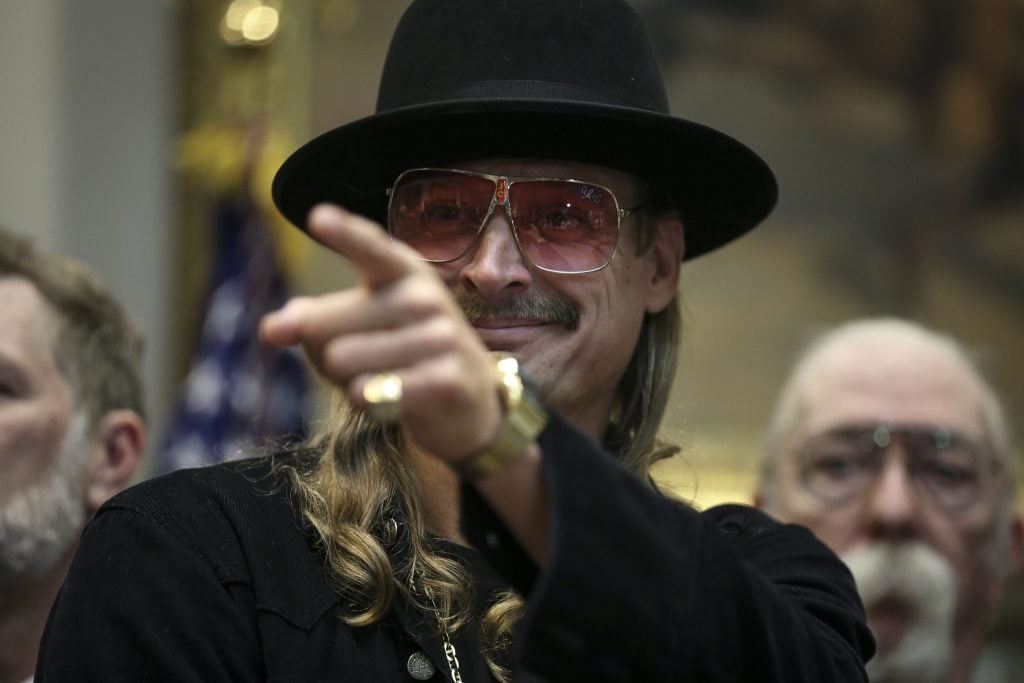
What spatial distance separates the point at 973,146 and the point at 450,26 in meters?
4.71

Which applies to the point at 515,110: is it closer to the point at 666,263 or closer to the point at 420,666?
the point at 666,263

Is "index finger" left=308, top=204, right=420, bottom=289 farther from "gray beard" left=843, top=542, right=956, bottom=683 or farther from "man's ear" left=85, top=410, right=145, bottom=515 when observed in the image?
"gray beard" left=843, top=542, right=956, bottom=683

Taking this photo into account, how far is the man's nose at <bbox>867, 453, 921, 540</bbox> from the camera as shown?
12.1ft

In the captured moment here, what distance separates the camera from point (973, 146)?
6.75 metres

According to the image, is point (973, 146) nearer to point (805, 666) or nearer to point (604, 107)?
point (604, 107)

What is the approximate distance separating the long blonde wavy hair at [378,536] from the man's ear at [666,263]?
59cm

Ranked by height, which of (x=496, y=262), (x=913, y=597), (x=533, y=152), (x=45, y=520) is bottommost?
(x=913, y=597)

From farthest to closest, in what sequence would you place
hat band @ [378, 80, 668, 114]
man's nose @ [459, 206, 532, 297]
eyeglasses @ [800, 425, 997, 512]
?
eyeglasses @ [800, 425, 997, 512], hat band @ [378, 80, 668, 114], man's nose @ [459, 206, 532, 297]

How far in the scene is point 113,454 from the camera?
11.2 feet

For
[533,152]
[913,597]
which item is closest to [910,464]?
[913,597]

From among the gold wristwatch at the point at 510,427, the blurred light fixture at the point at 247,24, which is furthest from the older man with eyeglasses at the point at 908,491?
the blurred light fixture at the point at 247,24

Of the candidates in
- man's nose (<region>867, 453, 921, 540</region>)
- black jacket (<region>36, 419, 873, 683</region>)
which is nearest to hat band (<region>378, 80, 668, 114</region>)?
black jacket (<region>36, 419, 873, 683</region>)

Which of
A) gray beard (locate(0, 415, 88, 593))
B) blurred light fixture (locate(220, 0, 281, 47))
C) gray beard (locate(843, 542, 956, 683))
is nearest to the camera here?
gray beard (locate(0, 415, 88, 593))

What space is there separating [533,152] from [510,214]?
0.40 feet
